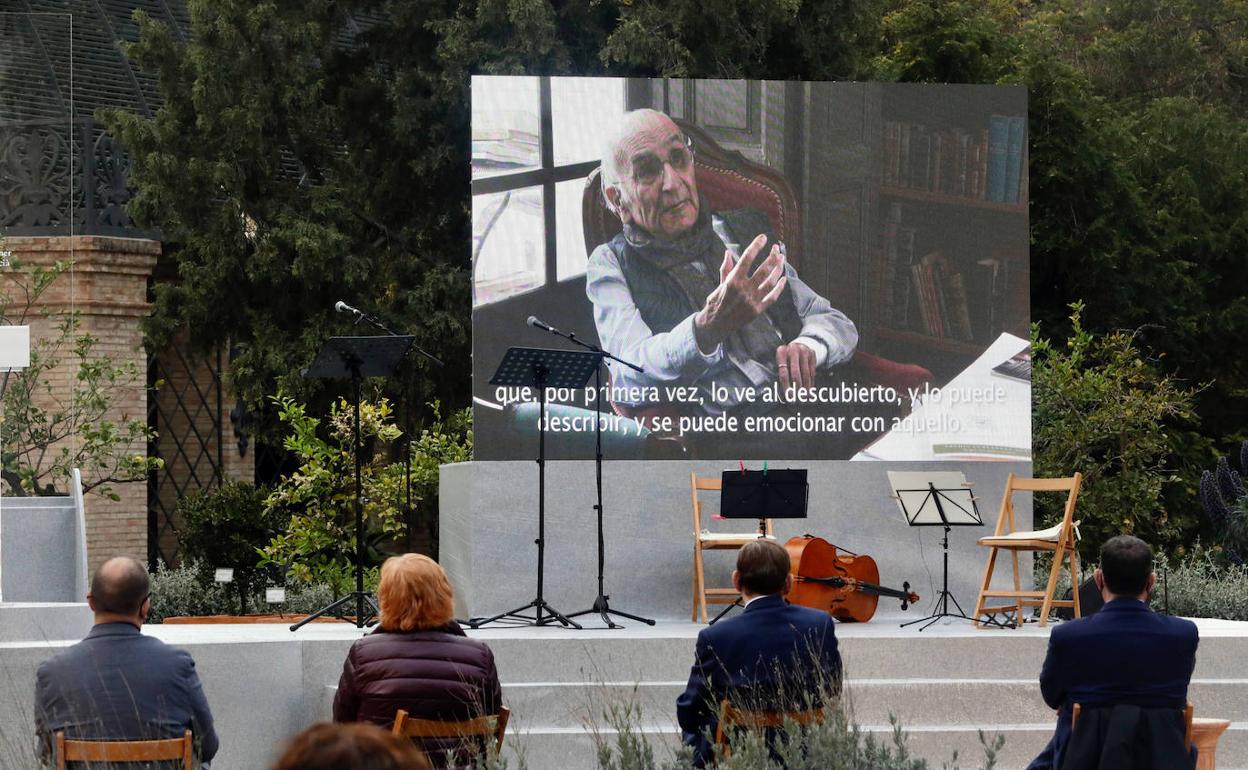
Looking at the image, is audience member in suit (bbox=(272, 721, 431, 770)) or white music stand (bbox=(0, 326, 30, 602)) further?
white music stand (bbox=(0, 326, 30, 602))

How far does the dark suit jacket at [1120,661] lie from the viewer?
4797mm

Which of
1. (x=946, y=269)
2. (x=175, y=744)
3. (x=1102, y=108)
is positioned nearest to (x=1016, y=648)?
(x=946, y=269)

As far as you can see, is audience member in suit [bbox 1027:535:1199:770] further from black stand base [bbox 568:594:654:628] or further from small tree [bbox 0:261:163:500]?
small tree [bbox 0:261:163:500]

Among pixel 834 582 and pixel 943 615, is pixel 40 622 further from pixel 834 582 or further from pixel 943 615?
pixel 943 615

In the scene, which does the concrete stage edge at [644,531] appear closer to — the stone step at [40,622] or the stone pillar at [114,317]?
the stone step at [40,622]

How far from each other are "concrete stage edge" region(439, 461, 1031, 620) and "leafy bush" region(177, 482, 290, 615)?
435 centimetres

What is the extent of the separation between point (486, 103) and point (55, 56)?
4.06m

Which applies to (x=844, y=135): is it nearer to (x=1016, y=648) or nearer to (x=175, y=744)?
(x=1016, y=648)

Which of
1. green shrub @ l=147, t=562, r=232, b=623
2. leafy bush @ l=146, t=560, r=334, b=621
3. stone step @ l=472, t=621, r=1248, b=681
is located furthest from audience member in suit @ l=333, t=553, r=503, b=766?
green shrub @ l=147, t=562, r=232, b=623

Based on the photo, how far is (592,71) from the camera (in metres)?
16.1

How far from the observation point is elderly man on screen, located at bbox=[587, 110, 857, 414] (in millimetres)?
10414

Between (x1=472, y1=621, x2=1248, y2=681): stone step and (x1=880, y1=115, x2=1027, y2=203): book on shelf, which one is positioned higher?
(x1=880, y1=115, x2=1027, y2=203): book on shelf

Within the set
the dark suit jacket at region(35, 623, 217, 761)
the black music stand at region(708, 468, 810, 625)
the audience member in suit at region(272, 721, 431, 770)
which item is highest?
the audience member in suit at region(272, 721, 431, 770)

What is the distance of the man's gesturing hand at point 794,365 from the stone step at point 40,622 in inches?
176
